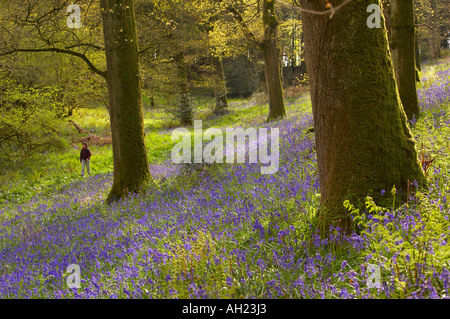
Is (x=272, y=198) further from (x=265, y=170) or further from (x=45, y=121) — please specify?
(x=45, y=121)

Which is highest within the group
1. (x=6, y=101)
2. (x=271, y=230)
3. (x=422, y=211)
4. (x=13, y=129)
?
(x=6, y=101)

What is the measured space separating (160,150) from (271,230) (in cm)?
1640

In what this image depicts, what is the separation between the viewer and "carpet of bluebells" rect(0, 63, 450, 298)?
2.81 meters

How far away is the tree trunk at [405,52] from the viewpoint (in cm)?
744

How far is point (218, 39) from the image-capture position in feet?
75.7

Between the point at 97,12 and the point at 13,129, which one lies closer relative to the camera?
the point at 97,12

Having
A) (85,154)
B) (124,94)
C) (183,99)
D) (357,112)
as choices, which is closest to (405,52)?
(357,112)

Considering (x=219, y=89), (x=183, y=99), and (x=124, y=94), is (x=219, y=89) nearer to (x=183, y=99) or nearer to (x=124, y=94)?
(x=183, y=99)

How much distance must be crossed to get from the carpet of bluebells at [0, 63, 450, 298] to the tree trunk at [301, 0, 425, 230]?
274mm

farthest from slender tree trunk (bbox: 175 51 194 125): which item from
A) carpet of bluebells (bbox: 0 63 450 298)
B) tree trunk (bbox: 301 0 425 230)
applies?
tree trunk (bbox: 301 0 425 230)

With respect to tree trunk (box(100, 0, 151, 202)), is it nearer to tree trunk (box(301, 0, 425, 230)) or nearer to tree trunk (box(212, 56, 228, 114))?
tree trunk (box(301, 0, 425, 230))

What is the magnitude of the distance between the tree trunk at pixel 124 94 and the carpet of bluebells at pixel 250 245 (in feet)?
4.16

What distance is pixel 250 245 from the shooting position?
383 cm

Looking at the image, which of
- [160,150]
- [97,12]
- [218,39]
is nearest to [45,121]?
[160,150]
